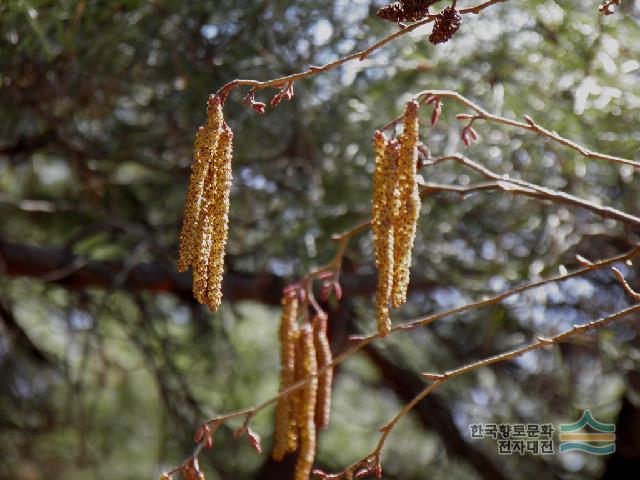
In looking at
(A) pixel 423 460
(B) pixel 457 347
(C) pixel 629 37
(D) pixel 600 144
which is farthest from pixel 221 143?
(A) pixel 423 460

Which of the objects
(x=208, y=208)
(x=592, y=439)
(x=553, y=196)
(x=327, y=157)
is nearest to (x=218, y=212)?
(x=208, y=208)

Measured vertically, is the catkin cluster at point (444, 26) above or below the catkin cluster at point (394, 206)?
above

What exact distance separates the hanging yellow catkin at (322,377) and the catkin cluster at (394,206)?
0.30m

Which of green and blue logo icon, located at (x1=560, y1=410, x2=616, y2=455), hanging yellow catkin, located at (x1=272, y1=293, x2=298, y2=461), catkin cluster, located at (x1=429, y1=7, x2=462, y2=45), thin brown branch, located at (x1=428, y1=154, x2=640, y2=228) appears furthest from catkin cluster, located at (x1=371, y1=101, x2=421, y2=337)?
green and blue logo icon, located at (x1=560, y1=410, x2=616, y2=455)

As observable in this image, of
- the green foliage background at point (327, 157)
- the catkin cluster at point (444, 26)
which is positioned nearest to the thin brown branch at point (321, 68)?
the catkin cluster at point (444, 26)

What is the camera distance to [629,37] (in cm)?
232

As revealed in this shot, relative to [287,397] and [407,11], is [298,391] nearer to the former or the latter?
[287,397]

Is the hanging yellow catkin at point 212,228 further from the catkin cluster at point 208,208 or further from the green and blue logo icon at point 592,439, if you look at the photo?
the green and blue logo icon at point 592,439

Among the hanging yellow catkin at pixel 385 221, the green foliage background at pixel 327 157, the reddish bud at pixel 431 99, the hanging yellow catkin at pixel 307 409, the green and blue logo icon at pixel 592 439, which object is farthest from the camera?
the green and blue logo icon at pixel 592 439

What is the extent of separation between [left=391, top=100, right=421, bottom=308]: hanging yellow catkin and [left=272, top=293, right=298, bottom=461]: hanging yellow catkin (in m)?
0.33

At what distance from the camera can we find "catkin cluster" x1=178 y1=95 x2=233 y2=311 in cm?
105

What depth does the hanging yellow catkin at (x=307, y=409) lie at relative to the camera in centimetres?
128

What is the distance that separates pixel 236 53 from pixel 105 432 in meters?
1.87

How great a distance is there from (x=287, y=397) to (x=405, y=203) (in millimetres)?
415
